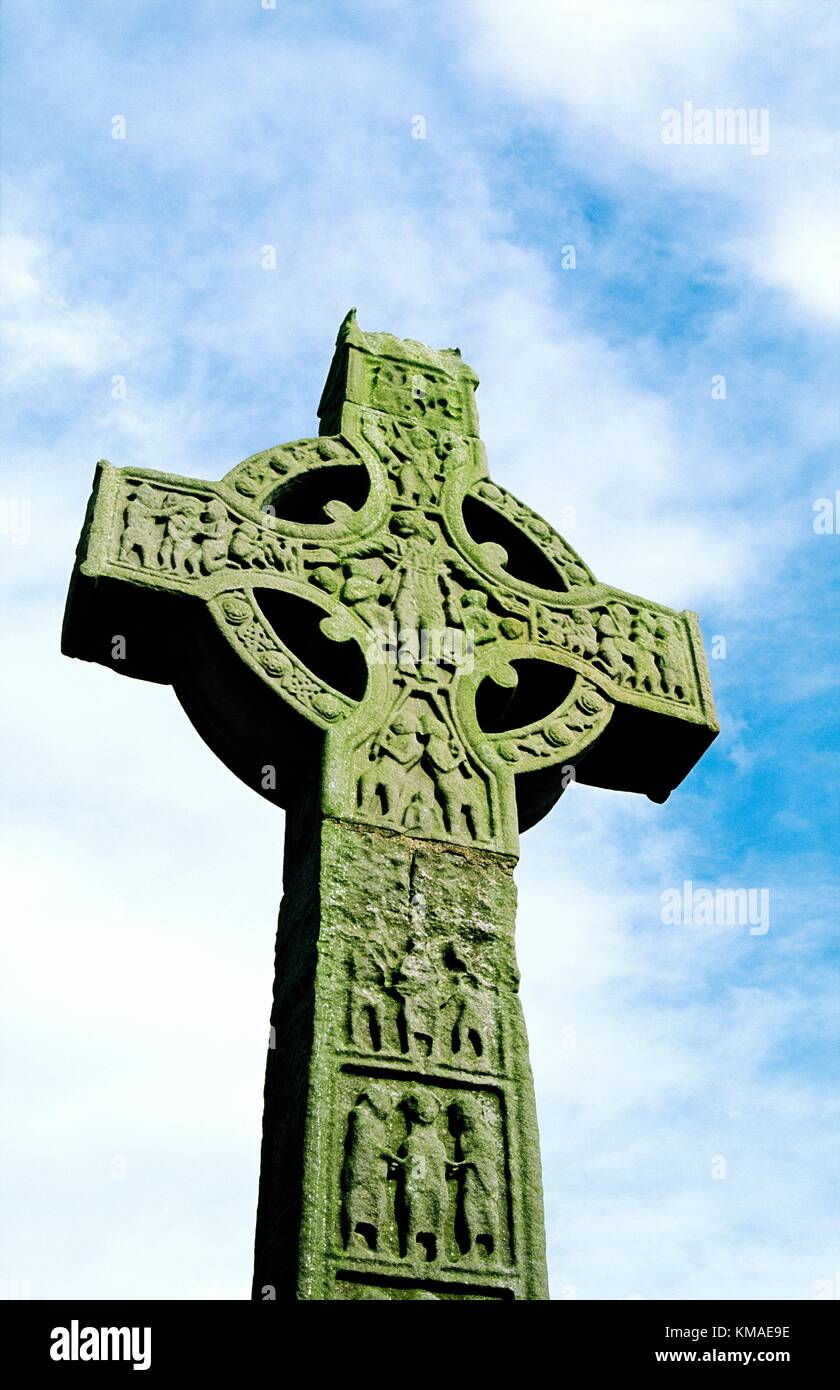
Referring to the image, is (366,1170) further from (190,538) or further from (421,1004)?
(190,538)

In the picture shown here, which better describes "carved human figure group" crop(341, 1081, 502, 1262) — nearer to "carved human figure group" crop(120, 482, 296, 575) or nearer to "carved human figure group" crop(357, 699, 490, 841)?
"carved human figure group" crop(357, 699, 490, 841)

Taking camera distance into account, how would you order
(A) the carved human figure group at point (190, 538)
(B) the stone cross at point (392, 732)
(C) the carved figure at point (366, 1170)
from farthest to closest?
(A) the carved human figure group at point (190, 538), (B) the stone cross at point (392, 732), (C) the carved figure at point (366, 1170)

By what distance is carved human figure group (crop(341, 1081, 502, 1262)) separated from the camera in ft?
12.9

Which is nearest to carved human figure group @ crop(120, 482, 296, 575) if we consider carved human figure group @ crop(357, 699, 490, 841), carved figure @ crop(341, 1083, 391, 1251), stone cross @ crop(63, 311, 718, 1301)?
stone cross @ crop(63, 311, 718, 1301)

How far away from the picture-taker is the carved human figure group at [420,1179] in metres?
3.93

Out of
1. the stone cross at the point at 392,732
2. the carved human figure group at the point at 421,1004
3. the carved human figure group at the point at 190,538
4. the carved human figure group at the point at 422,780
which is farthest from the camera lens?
the carved human figure group at the point at 190,538

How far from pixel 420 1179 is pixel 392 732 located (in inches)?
60.2

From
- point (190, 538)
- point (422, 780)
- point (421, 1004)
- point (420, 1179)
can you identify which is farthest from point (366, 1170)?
point (190, 538)

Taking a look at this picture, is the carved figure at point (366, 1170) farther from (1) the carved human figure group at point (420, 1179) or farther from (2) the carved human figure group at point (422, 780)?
(2) the carved human figure group at point (422, 780)

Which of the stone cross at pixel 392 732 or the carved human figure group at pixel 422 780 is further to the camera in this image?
the carved human figure group at pixel 422 780

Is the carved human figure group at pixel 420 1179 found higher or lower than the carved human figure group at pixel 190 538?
lower

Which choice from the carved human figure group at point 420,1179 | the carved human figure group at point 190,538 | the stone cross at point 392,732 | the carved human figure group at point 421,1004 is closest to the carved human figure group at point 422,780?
the stone cross at point 392,732
